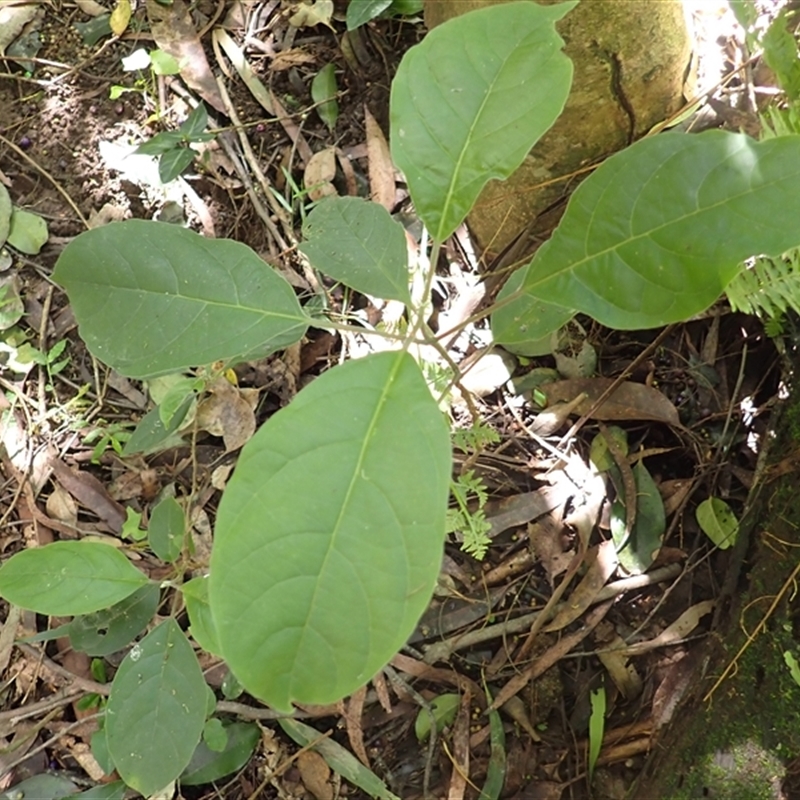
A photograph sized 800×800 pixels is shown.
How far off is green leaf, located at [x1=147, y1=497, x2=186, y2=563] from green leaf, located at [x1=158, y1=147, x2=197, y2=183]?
3.22 ft

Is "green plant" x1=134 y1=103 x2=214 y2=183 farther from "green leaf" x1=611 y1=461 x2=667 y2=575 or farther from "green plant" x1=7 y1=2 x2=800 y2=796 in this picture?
"green leaf" x1=611 y1=461 x2=667 y2=575

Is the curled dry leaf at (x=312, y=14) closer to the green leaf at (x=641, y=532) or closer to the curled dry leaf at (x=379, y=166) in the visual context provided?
the curled dry leaf at (x=379, y=166)

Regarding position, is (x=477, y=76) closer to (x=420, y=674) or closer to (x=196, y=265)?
(x=196, y=265)

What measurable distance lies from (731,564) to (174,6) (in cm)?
227

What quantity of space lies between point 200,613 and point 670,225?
1121 millimetres

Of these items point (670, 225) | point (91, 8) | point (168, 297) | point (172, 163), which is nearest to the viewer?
point (670, 225)

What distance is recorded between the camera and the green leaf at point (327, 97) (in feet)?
7.42

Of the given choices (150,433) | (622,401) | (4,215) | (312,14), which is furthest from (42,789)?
(312,14)

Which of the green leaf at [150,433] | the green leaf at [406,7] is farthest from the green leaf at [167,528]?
the green leaf at [406,7]

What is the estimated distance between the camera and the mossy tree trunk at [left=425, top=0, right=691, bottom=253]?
160 cm

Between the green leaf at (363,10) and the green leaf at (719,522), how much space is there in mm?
1576

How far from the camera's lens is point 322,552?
867mm

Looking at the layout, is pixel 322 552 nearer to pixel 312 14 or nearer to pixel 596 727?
pixel 596 727

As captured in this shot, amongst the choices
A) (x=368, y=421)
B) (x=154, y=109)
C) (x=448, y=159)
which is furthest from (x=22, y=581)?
(x=154, y=109)
